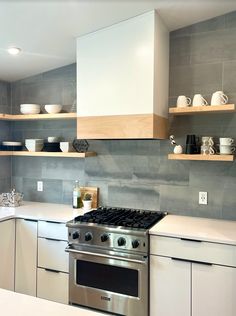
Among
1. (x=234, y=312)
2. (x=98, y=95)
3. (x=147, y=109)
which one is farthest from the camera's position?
(x=98, y=95)

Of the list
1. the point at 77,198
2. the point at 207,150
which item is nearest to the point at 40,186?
the point at 77,198

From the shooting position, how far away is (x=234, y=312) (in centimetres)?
215

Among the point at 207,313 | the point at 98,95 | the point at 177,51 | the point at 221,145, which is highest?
the point at 177,51

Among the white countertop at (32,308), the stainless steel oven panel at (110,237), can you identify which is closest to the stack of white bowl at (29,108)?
the stainless steel oven panel at (110,237)

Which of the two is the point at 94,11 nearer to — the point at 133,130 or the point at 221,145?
the point at 133,130

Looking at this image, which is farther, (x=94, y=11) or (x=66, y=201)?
(x=66, y=201)

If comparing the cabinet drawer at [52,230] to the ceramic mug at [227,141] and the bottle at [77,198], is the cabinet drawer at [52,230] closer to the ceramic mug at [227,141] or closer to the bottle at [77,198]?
the bottle at [77,198]

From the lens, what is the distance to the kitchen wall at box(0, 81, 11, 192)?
3562 millimetres

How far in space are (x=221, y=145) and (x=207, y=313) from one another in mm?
1265

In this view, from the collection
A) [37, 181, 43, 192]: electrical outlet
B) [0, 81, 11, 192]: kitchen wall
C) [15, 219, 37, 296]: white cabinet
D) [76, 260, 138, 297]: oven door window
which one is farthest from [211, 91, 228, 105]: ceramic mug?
[0, 81, 11, 192]: kitchen wall

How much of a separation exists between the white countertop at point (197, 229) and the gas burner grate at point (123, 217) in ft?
0.28

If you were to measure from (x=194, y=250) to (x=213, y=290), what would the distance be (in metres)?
0.30

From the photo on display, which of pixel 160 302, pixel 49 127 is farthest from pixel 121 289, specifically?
pixel 49 127

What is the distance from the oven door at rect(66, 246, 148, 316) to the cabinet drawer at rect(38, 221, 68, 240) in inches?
6.1
